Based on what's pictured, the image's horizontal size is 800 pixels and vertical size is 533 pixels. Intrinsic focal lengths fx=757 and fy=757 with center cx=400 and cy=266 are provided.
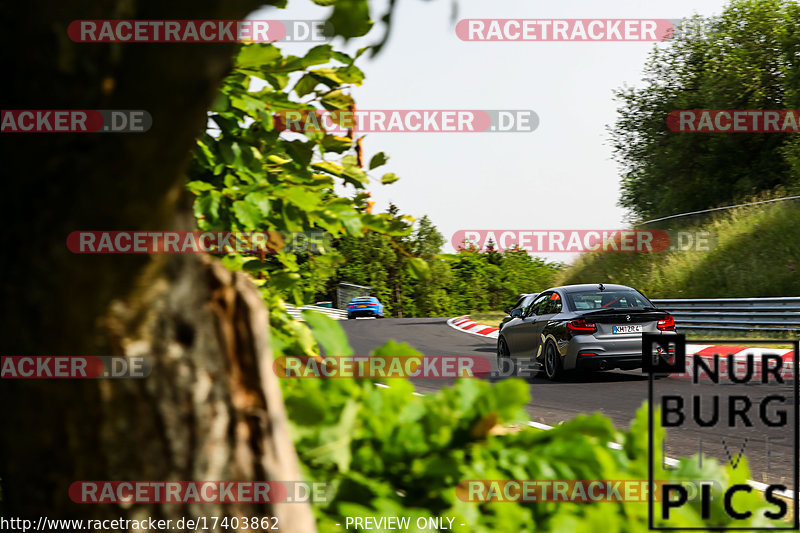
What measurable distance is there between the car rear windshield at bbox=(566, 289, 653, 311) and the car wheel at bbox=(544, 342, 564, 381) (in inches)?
29.6

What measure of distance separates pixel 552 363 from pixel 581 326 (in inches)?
34.9

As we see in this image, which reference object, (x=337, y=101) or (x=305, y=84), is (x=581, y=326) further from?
(x=305, y=84)

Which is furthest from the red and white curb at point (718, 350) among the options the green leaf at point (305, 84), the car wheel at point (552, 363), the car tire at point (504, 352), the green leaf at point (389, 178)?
the green leaf at point (305, 84)

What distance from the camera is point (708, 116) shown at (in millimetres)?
30578

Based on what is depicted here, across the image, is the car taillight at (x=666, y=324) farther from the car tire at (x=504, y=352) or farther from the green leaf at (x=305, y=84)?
the green leaf at (x=305, y=84)

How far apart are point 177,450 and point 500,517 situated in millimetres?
757

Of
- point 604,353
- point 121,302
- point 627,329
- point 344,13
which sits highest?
point 344,13

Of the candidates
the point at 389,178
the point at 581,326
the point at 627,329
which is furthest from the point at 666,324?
the point at 389,178

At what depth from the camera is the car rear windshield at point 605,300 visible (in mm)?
12141

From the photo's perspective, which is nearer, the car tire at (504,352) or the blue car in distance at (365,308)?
the car tire at (504,352)

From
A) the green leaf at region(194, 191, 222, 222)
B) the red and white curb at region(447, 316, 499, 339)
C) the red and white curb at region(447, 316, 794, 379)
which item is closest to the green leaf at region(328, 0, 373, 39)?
the green leaf at region(194, 191, 222, 222)

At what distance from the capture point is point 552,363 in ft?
39.5

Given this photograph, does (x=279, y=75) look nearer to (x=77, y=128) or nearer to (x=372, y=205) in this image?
(x=372, y=205)

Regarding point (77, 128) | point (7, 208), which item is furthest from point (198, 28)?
point (7, 208)
